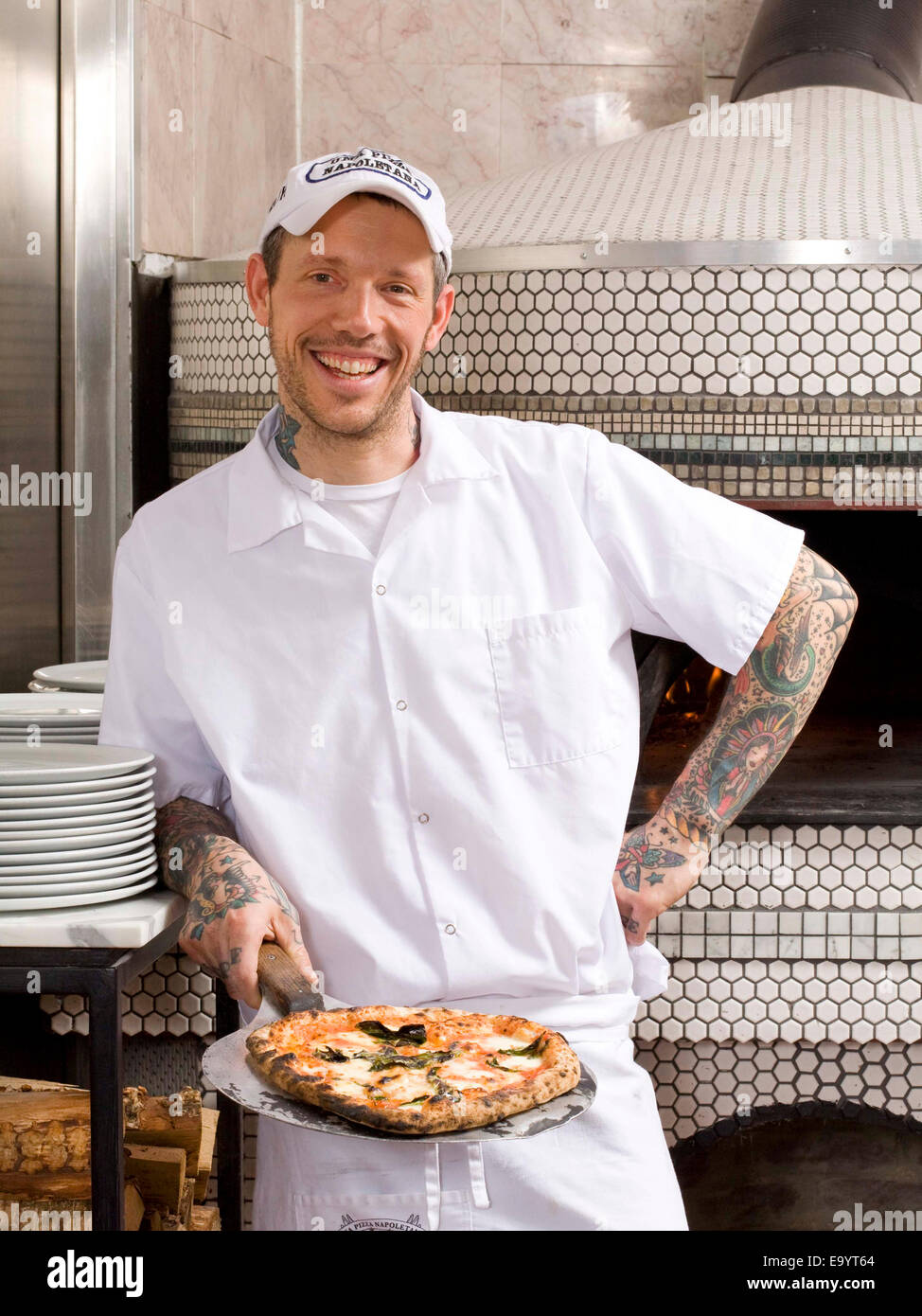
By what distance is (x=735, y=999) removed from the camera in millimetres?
2340

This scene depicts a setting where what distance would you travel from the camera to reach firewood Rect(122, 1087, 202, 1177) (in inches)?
82.0

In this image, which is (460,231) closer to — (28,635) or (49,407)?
(49,407)

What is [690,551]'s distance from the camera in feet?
5.28

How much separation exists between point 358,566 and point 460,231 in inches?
44.3

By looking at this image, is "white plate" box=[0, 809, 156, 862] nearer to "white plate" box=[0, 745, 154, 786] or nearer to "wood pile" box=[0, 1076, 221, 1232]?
"white plate" box=[0, 745, 154, 786]

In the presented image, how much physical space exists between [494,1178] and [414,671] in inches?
20.8

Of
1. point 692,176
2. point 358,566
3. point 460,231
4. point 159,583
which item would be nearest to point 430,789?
point 358,566

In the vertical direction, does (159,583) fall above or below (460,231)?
below

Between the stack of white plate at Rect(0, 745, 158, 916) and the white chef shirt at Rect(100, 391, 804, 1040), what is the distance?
0.46 feet

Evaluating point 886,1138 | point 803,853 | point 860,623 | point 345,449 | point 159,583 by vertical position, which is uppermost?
point 345,449

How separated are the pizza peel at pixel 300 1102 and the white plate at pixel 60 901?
0.17 meters

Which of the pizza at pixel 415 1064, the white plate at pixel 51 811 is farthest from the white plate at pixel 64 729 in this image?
the pizza at pixel 415 1064

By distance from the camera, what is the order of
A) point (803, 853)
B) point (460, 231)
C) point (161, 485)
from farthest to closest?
point (161, 485) < point (460, 231) < point (803, 853)

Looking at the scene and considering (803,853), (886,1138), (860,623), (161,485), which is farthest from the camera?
(860,623)
